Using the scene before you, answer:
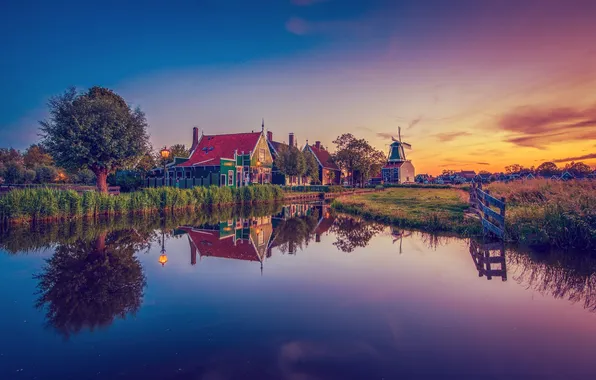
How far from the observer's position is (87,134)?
23891 mm

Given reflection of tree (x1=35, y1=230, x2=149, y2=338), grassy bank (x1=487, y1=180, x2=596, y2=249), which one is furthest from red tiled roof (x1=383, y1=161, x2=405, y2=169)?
reflection of tree (x1=35, y1=230, x2=149, y2=338)

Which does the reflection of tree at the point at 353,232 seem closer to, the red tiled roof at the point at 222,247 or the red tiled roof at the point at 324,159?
the red tiled roof at the point at 222,247

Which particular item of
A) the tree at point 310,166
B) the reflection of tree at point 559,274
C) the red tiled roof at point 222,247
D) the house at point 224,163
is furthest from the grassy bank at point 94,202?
the reflection of tree at point 559,274

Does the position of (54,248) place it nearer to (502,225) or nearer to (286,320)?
(286,320)

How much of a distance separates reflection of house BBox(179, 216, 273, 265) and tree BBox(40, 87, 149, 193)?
1331 centimetres

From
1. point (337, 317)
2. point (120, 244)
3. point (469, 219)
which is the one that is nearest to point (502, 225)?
point (469, 219)

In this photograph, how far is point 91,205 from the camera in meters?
19.0

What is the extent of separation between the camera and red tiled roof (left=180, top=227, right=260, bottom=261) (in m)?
10.7

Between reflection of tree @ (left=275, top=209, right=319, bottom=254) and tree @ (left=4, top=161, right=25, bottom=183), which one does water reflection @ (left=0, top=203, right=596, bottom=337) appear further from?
tree @ (left=4, top=161, right=25, bottom=183)

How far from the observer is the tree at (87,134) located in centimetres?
2372

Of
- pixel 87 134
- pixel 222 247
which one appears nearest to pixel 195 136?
pixel 87 134

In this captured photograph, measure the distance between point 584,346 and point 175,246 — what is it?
11.6 metres

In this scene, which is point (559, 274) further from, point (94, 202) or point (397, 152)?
point (397, 152)

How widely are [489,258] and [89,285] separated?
10.7 m
